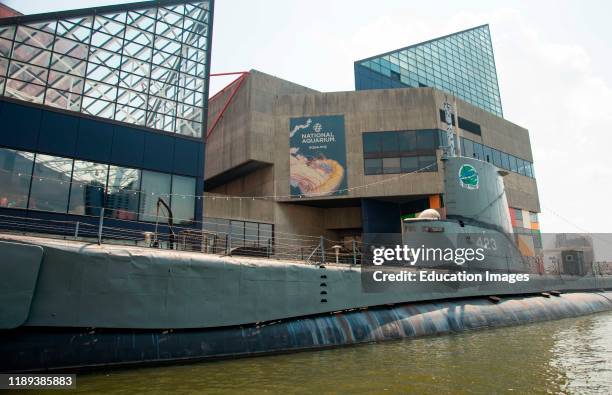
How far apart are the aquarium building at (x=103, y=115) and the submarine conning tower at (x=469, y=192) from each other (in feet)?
35.7

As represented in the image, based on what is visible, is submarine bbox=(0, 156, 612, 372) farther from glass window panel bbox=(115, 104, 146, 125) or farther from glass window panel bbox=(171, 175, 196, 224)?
glass window panel bbox=(115, 104, 146, 125)

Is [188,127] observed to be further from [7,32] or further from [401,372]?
[401,372]

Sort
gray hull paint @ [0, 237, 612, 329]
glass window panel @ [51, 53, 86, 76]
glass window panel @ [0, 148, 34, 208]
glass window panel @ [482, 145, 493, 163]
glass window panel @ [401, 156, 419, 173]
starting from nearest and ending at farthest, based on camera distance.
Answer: gray hull paint @ [0, 237, 612, 329] < glass window panel @ [0, 148, 34, 208] < glass window panel @ [51, 53, 86, 76] < glass window panel @ [401, 156, 419, 173] < glass window panel @ [482, 145, 493, 163]

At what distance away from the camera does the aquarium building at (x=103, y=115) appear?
60.7 ft

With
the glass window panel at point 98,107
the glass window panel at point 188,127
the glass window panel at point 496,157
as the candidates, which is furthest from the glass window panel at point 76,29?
the glass window panel at point 496,157

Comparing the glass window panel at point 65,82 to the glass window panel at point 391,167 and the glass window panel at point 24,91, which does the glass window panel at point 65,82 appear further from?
the glass window panel at point 391,167

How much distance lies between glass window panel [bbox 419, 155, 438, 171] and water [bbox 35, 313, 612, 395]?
2112 cm

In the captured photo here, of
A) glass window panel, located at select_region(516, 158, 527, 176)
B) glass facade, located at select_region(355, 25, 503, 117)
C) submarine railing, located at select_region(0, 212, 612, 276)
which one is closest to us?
submarine railing, located at select_region(0, 212, 612, 276)

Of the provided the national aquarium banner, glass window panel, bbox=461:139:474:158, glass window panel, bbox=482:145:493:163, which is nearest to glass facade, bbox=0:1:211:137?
the national aquarium banner

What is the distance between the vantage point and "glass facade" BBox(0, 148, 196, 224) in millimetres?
17969

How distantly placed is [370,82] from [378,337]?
120 ft

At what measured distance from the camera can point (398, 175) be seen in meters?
31.6

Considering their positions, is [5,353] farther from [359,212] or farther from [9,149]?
[359,212]

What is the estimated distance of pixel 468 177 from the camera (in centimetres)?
1681
